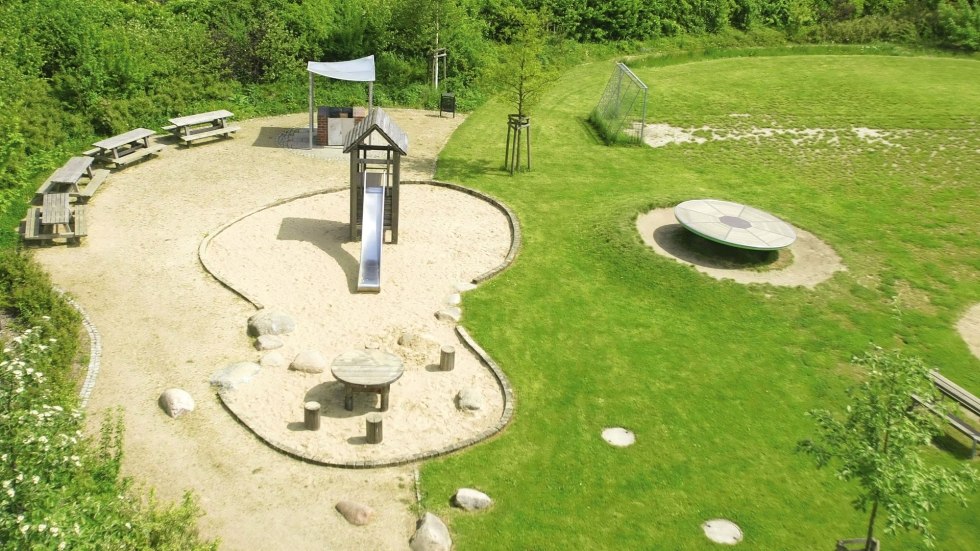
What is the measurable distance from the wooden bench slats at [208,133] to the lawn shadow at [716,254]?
14519 millimetres

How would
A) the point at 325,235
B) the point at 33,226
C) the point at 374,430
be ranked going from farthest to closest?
1. the point at 325,235
2. the point at 33,226
3. the point at 374,430

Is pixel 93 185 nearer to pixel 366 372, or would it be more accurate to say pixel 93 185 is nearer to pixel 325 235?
pixel 325 235

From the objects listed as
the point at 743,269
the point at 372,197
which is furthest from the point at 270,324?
the point at 743,269

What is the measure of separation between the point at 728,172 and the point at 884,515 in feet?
49.6

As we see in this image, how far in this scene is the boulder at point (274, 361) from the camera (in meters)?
12.9

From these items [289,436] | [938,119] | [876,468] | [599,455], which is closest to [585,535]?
[599,455]

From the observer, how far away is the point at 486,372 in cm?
1327

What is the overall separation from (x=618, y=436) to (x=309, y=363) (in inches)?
217

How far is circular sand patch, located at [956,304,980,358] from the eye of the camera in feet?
48.4

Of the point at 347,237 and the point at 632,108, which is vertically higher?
the point at 632,108

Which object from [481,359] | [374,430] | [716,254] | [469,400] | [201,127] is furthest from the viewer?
[201,127]

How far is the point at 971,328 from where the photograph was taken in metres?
15.4

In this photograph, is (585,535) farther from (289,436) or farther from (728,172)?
(728,172)

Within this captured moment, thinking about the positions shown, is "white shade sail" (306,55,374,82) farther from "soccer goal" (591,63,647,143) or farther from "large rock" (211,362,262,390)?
"large rock" (211,362,262,390)
